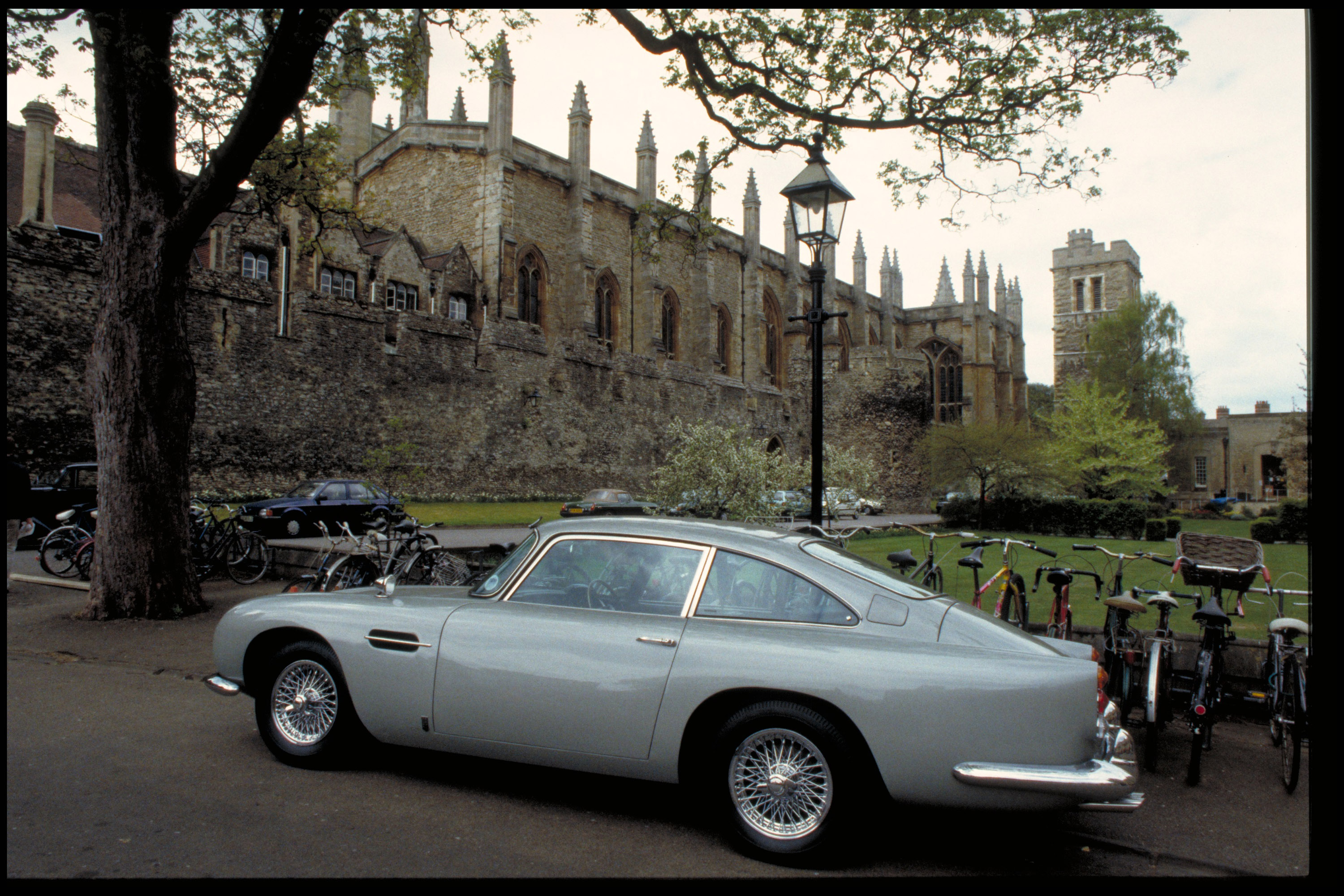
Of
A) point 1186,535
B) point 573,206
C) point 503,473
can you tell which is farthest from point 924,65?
point 573,206

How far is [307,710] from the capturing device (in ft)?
13.4

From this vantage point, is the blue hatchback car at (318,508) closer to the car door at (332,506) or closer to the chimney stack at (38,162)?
the car door at (332,506)

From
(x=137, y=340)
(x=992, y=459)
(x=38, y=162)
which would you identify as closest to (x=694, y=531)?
(x=137, y=340)

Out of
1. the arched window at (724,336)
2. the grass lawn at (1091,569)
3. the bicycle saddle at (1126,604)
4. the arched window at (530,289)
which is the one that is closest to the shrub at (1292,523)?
the grass lawn at (1091,569)

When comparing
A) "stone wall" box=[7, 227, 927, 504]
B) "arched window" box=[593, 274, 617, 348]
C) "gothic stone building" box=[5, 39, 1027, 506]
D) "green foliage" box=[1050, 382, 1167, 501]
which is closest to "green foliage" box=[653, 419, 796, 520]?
"gothic stone building" box=[5, 39, 1027, 506]

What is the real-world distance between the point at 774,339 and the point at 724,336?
5.45m

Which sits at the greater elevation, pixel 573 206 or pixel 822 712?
pixel 573 206

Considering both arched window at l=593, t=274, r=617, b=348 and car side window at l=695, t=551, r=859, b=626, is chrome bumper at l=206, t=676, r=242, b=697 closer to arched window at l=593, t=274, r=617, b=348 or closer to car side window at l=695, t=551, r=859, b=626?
car side window at l=695, t=551, r=859, b=626

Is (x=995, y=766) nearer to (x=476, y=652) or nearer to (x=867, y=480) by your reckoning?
(x=476, y=652)

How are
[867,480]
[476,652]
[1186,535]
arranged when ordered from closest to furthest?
1. [476,652]
2. [1186,535]
3. [867,480]

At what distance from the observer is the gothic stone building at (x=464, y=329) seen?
60.6 ft

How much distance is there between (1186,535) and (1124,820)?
2.35m

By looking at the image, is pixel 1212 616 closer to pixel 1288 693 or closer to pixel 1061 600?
pixel 1288 693

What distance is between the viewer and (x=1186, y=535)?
5.33m
